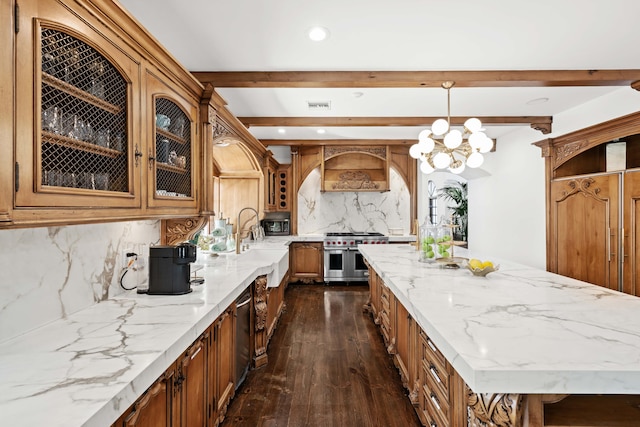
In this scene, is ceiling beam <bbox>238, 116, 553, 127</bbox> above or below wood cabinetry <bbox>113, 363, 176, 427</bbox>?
above

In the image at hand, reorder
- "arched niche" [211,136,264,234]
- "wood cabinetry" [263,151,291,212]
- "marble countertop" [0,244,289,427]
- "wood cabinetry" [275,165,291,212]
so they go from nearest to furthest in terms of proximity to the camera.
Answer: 1. "marble countertop" [0,244,289,427]
2. "arched niche" [211,136,264,234]
3. "wood cabinetry" [263,151,291,212]
4. "wood cabinetry" [275,165,291,212]

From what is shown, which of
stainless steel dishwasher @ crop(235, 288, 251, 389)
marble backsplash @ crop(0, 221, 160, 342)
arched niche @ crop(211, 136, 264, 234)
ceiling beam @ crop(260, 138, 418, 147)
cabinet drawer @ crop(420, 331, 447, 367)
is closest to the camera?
marble backsplash @ crop(0, 221, 160, 342)

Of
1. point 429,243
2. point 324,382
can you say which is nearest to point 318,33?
point 429,243

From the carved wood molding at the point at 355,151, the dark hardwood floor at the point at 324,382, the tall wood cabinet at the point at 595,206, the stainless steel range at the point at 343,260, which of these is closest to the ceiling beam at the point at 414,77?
the tall wood cabinet at the point at 595,206

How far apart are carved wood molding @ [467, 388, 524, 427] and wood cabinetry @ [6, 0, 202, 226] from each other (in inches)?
65.8

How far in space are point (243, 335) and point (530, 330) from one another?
6.58ft

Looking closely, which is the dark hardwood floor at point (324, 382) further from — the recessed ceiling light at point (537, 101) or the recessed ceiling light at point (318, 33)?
the recessed ceiling light at point (537, 101)

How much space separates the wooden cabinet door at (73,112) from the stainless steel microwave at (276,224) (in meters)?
4.76

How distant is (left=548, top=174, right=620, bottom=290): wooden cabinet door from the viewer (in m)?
3.34

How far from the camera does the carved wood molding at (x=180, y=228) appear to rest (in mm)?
2539

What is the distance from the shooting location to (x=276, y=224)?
21.3ft

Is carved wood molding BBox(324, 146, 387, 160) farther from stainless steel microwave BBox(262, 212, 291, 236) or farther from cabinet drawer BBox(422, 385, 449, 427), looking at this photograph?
cabinet drawer BBox(422, 385, 449, 427)

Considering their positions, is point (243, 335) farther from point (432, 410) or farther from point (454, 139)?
point (454, 139)

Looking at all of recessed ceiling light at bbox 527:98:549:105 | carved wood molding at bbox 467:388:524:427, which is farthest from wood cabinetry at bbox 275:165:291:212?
carved wood molding at bbox 467:388:524:427
